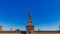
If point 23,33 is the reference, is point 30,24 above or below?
above

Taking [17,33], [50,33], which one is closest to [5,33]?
[17,33]

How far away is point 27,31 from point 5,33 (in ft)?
33.8

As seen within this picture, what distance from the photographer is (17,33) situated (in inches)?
2313

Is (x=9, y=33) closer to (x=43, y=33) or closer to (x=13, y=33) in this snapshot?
(x=13, y=33)

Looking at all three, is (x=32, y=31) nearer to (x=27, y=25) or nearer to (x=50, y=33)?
(x=27, y=25)

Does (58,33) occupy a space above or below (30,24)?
below

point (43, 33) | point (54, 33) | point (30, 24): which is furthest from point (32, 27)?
point (54, 33)

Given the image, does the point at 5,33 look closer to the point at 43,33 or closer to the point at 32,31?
the point at 32,31

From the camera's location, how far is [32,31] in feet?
186

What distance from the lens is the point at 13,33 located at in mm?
58812

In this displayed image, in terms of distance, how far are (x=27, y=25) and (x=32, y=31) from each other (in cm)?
343

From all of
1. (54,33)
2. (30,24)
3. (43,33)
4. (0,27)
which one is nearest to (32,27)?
(30,24)

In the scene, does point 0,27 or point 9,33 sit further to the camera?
point 0,27

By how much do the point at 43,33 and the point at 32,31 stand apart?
560 cm
